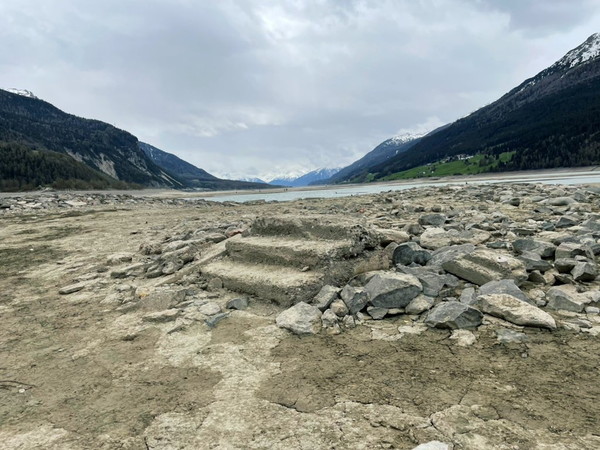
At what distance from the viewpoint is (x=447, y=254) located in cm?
624

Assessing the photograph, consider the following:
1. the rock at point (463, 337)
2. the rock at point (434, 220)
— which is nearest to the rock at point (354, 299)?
the rock at point (463, 337)

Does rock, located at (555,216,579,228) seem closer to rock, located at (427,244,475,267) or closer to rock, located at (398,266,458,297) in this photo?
rock, located at (427,244,475,267)

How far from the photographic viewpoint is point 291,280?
17.8 ft

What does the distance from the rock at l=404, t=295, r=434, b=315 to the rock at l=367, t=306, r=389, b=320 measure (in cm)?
31

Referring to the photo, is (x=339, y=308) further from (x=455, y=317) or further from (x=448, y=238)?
(x=448, y=238)

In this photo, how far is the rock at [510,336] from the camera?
3.74 meters

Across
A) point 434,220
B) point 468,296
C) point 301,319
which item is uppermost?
point 434,220

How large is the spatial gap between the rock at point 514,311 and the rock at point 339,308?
1707 millimetres

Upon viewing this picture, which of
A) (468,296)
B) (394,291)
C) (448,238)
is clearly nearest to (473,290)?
(468,296)

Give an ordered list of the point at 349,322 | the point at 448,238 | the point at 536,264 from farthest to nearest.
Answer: the point at 448,238, the point at 536,264, the point at 349,322

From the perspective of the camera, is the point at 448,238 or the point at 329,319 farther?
the point at 448,238

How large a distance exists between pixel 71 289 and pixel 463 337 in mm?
7063

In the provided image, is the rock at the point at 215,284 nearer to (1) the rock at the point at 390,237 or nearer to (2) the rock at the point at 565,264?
(1) the rock at the point at 390,237

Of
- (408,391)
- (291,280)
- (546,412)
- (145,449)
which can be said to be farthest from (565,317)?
(145,449)
